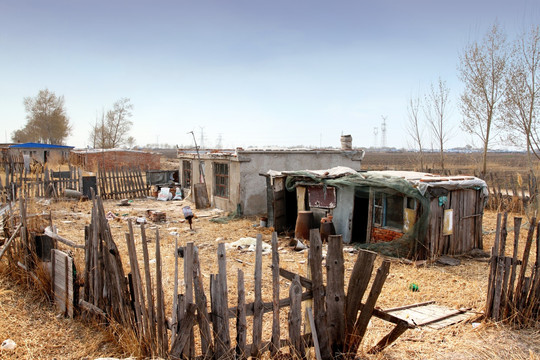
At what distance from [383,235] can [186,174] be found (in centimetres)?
1230

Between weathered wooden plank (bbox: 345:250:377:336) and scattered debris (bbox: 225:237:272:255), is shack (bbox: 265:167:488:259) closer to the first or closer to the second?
scattered debris (bbox: 225:237:272:255)

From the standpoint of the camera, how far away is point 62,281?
5.32 m

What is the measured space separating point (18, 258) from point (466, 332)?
6.79 meters

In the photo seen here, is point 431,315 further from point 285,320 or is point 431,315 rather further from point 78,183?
point 78,183

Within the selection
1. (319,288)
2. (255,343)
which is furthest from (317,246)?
(255,343)

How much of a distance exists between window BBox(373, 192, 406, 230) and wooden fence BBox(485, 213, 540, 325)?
4183 millimetres

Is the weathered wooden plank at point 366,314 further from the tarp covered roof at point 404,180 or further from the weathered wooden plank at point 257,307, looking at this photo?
the tarp covered roof at point 404,180

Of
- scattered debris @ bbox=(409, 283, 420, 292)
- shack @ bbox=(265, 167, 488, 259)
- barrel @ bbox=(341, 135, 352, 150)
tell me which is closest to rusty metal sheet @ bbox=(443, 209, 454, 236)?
shack @ bbox=(265, 167, 488, 259)

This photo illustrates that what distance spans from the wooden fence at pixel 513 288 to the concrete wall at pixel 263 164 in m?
10.1

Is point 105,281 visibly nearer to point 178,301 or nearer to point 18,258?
point 178,301

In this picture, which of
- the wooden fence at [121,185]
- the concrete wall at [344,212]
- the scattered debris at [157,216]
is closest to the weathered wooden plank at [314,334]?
the concrete wall at [344,212]

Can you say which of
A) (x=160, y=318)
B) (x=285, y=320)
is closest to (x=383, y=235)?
(x=285, y=320)

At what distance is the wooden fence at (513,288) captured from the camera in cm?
469

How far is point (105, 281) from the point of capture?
465 cm
